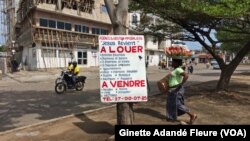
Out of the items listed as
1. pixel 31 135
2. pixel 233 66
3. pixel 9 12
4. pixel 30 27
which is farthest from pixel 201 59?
pixel 31 135

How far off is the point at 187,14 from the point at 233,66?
3.88m

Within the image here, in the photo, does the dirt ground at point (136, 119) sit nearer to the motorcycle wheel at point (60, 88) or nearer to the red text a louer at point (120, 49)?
the red text a louer at point (120, 49)

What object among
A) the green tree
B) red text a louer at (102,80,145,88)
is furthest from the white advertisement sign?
the green tree

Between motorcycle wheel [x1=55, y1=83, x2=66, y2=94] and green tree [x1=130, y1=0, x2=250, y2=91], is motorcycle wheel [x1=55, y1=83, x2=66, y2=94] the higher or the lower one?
the lower one

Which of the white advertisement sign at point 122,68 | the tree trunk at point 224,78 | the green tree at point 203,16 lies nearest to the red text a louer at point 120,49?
the white advertisement sign at point 122,68

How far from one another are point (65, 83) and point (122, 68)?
11.4 meters

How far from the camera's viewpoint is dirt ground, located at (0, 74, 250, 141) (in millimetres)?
8273

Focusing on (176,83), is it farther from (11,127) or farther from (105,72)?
(11,127)

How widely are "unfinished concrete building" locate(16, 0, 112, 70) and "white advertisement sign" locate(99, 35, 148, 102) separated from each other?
33664mm

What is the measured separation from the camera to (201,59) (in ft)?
359

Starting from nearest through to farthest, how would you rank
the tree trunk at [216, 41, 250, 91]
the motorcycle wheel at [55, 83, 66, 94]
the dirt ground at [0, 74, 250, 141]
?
the dirt ground at [0, 74, 250, 141]
the tree trunk at [216, 41, 250, 91]
the motorcycle wheel at [55, 83, 66, 94]

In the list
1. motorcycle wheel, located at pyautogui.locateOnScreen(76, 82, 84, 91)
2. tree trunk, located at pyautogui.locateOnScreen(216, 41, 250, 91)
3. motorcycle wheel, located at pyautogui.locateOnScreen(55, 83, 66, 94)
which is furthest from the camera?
motorcycle wheel, located at pyautogui.locateOnScreen(76, 82, 84, 91)

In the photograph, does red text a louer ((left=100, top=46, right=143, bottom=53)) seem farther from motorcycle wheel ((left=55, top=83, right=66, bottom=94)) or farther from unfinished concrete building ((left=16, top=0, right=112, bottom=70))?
unfinished concrete building ((left=16, top=0, right=112, bottom=70))

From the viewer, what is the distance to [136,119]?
9.66 metres
